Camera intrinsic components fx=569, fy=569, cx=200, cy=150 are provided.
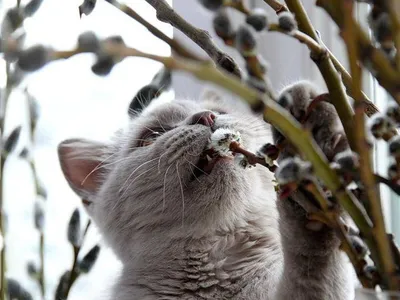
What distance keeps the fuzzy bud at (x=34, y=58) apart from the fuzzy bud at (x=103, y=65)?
2 cm

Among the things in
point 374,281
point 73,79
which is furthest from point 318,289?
point 73,79

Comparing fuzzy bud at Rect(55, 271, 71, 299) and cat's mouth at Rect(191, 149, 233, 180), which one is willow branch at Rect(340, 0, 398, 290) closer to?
cat's mouth at Rect(191, 149, 233, 180)

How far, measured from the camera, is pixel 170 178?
889 mm

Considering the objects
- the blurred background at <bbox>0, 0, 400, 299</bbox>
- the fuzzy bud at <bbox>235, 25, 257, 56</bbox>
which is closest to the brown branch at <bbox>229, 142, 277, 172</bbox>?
the fuzzy bud at <bbox>235, 25, 257, 56</bbox>

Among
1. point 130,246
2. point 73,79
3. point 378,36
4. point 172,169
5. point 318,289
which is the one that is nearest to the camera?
point 378,36

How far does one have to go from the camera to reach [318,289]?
61 centimetres

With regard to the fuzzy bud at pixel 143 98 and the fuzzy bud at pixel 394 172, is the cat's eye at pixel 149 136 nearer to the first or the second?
the fuzzy bud at pixel 143 98

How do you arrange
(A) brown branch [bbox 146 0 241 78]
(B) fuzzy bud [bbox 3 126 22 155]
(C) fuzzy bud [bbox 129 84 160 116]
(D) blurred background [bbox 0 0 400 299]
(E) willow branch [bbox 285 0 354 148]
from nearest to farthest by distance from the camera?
(E) willow branch [bbox 285 0 354 148] < (A) brown branch [bbox 146 0 241 78] < (B) fuzzy bud [bbox 3 126 22 155] < (C) fuzzy bud [bbox 129 84 160 116] < (D) blurred background [bbox 0 0 400 299]

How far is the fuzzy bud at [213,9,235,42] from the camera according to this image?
0.31 metres

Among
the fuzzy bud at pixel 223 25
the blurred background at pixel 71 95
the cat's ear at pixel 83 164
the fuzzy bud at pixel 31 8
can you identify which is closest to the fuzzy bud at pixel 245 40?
the fuzzy bud at pixel 223 25

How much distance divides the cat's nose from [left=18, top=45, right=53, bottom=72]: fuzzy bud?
0.64 meters

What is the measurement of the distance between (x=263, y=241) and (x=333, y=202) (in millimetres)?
646

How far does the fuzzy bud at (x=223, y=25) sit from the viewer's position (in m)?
0.31

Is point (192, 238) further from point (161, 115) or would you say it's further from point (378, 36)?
point (378, 36)
